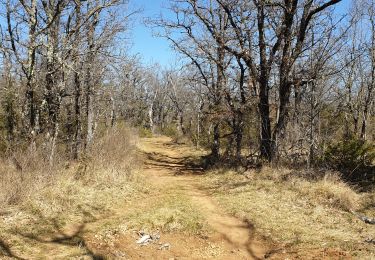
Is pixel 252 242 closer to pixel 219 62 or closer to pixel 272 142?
pixel 272 142

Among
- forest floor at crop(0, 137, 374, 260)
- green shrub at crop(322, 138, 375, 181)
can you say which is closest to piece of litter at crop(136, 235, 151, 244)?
forest floor at crop(0, 137, 374, 260)

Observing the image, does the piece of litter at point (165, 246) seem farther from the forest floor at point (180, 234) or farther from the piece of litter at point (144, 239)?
the piece of litter at point (144, 239)

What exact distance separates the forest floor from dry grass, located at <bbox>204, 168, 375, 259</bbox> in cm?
3

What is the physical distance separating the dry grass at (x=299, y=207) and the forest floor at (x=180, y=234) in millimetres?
33

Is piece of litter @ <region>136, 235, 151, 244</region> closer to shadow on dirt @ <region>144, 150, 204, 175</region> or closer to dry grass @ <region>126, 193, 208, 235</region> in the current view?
dry grass @ <region>126, 193, 208, 235</region>

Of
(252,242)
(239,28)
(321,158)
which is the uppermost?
(239,28)

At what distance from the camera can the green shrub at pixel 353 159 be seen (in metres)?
13.9

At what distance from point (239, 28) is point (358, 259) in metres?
11.3

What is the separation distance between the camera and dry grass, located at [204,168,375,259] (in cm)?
770

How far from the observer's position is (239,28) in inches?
630

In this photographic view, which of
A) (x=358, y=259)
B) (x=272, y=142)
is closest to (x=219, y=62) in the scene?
(x=272, y=142)

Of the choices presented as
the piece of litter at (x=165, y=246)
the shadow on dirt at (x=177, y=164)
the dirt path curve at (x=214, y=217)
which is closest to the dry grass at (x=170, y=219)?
the dirt path curve at (x=214, y=217)

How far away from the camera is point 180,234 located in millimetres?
8422

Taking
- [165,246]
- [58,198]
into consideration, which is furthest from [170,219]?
[58,198]
